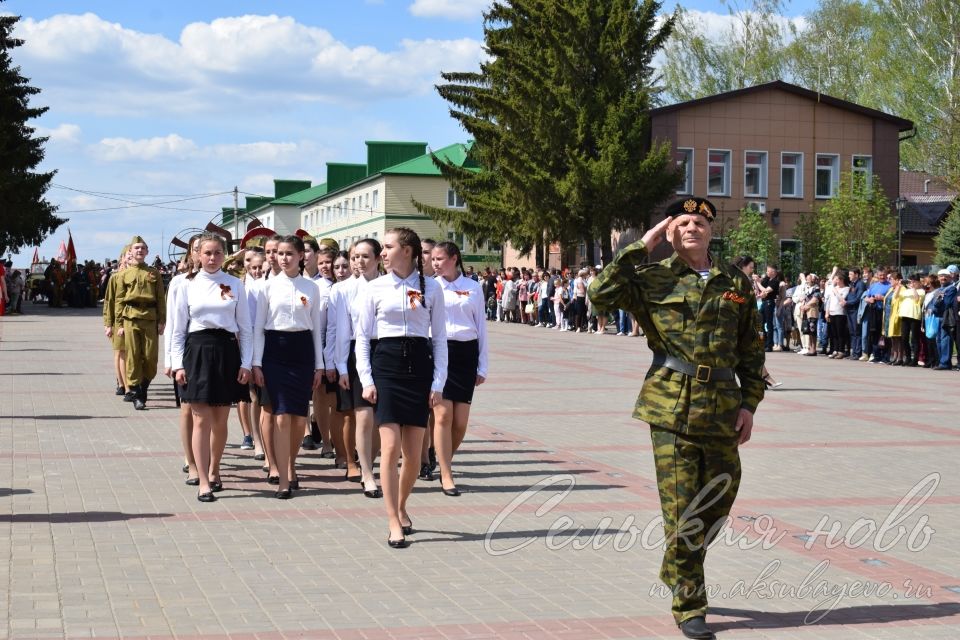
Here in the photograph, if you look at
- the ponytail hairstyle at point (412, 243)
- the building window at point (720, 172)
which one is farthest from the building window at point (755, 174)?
the ponytail hairstyle at point (412, 243)

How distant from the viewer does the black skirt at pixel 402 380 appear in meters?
7.56

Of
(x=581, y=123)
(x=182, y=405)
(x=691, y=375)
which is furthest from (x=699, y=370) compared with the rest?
(x=581, y=123)

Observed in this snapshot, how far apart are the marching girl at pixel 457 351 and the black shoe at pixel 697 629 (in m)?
3.96

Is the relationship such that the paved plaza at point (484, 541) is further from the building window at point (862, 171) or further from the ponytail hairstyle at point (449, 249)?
the building window at point (862, 171)

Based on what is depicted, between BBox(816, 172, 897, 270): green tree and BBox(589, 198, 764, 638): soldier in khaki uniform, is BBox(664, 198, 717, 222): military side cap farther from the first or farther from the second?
BBox(816, 172, 897, 270): green tree

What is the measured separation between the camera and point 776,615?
5.90 meters

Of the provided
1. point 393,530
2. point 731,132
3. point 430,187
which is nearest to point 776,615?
point 393,530

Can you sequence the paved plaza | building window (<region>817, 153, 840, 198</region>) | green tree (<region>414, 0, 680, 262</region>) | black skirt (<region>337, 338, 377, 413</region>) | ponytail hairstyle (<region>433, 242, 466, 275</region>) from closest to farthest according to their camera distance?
the paved plaza
black skirt (<region>337, 338, 377, 413</region>)
ponytail hairstyle (<region>433, 242, 466, 275</region>)
green tree (<region>414, 0, 680, 262</region>)
building window (<region>817, 153, 840, 198</region>)

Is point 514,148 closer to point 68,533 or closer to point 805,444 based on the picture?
point 805,444

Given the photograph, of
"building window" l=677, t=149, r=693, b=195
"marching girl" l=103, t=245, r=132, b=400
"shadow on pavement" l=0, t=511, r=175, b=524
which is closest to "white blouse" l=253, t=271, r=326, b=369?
"shadow on pavement" l=0, t=511, r=175, b=524

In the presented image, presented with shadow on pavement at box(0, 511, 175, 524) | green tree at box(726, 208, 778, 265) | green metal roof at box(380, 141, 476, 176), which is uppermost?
green metal roof at box(380, 141, 476, 176)

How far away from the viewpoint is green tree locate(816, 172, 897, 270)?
39375 mm

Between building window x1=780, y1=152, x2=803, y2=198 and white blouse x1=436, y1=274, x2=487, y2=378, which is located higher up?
building window x1=780, y1=152, x2=803, y2=198

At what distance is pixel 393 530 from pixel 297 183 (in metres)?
120
